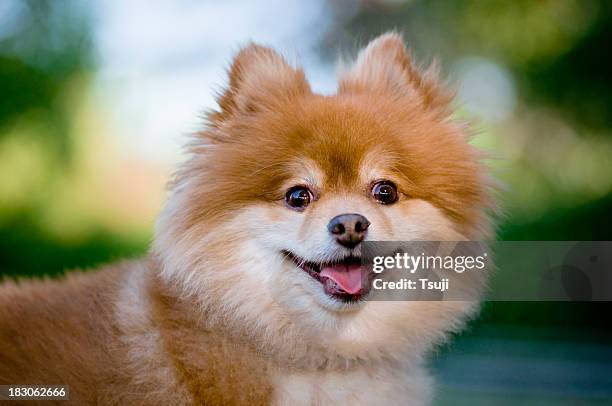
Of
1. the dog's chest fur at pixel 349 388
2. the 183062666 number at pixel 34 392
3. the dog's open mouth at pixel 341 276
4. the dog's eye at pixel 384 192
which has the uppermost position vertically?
the dog's eye at pixel 384 192

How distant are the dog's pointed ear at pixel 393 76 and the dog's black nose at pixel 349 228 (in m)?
0.60

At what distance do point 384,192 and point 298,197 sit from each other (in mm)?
243

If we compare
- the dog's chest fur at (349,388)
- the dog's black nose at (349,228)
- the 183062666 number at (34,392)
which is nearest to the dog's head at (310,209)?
the dog's black nose at (349,228)

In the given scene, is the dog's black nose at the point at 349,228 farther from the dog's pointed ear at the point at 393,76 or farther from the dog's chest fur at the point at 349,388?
the dog's pointed ear at the point at 393,76

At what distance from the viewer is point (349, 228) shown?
5.57 ft

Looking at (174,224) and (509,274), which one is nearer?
(174,224)

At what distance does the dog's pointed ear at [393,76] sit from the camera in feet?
7.17

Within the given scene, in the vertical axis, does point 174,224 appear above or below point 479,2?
below

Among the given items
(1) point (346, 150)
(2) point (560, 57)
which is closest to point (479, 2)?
(2) point (560, 57)

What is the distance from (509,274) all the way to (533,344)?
1.00m

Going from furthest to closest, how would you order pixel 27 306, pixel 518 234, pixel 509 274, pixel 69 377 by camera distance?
pixel 518 234 → pixel 509 274 → pixel 27 306 → pixel 69 377

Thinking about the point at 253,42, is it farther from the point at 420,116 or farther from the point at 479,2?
the point at 479,2

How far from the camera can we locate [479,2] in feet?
15.0

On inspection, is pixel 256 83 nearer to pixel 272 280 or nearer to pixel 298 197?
pixel 298 197
